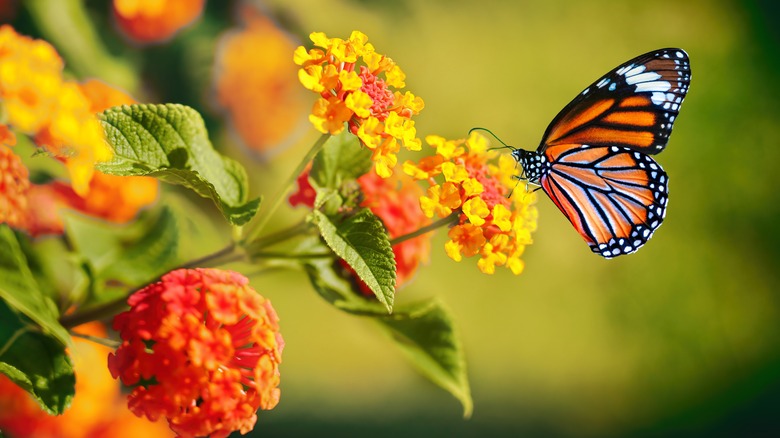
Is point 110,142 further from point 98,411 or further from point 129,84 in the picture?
point 129,84

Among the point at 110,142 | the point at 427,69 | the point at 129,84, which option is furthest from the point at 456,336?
the point at 427,69

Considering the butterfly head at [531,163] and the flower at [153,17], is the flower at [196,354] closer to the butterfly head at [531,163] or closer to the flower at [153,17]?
the butterfly head at [531,163]

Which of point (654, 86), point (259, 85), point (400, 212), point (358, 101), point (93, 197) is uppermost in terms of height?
point (654, 86)

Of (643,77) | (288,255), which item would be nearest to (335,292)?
(288,255)

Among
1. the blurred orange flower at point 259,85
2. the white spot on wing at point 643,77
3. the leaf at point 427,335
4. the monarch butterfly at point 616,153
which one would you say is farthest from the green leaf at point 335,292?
the blurred orange flower at point 259,85

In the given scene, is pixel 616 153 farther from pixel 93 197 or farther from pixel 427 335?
pixel 93 197

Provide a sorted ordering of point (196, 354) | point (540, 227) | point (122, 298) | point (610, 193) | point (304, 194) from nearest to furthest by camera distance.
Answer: point (196, 354) < point (122, 298) < point (304, 194) < point (610, 193) < point (540, 227)
